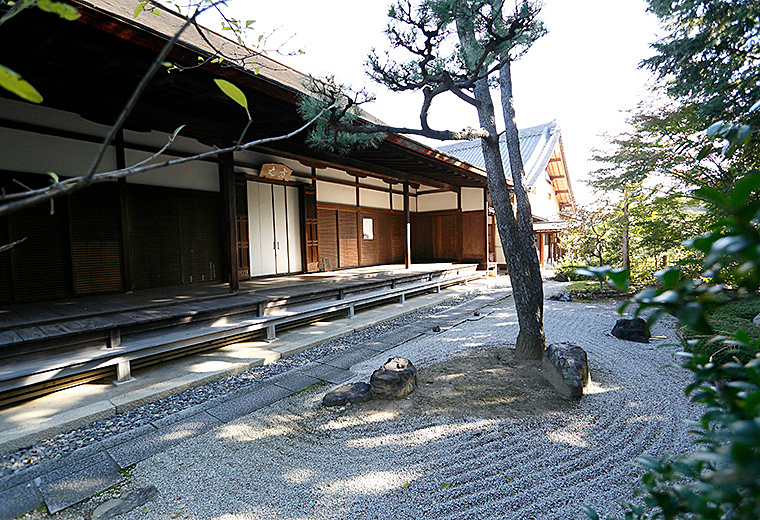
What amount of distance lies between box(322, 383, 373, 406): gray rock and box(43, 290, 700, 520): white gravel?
97mm

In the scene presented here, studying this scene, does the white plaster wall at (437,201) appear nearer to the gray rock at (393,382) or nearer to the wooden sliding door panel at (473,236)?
the wooden sliding door panel at (473,236)

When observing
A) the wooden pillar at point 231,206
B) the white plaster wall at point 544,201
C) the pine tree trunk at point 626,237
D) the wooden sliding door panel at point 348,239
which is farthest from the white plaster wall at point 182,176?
the white plaster wall at point 544,201

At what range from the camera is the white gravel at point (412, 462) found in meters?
2.22

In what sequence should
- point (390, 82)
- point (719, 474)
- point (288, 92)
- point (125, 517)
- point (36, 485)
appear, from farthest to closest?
point (288, 92)
point (390, 82)
point (36, 485)
point (125, 517)
point (719, 474)

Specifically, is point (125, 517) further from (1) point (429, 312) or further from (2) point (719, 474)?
(1) point (429, 312)

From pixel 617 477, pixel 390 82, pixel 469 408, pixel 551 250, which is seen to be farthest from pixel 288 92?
pixel 551 250

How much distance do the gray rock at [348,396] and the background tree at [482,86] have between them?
1.92 metres

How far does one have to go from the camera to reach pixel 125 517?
2221 millimetres

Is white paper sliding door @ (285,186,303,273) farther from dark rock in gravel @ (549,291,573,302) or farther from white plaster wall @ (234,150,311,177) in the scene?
dark rock in gravel @ (549,291,573,302)

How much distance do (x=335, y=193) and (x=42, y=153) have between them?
Answer: 19.5 feet

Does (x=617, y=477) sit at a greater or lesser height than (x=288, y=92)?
lesser

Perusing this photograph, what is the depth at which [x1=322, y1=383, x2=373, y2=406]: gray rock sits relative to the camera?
3.52 m

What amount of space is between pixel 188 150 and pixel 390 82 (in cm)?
438

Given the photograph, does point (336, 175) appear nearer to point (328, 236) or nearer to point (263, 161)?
point (328, 236)
